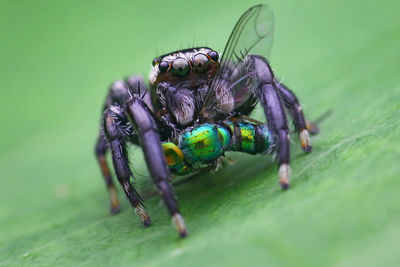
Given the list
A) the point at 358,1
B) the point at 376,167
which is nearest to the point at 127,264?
the point at 376,167

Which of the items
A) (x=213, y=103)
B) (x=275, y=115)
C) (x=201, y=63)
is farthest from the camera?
(x=201, y=63)

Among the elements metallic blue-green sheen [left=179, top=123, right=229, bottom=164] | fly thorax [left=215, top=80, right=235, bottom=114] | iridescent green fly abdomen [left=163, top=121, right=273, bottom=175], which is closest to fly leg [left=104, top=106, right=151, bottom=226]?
iridescent green fly abdomen [left=163, top=121, right=273, bottom=175]

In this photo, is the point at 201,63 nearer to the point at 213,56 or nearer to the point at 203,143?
the point at 213,56

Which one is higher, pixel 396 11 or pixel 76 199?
pixel 396 11

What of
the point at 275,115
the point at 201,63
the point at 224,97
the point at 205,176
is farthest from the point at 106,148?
the point at 275,115

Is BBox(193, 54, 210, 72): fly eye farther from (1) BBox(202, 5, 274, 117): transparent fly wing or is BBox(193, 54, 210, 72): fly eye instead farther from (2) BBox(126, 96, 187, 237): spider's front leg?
(2) BBox(126, 96, 187, 237): spider's front leg

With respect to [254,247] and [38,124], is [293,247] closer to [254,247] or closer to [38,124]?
[254,247]

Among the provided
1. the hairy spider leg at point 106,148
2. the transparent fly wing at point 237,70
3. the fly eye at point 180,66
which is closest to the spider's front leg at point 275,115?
the transparent fly wing at point 237,70
